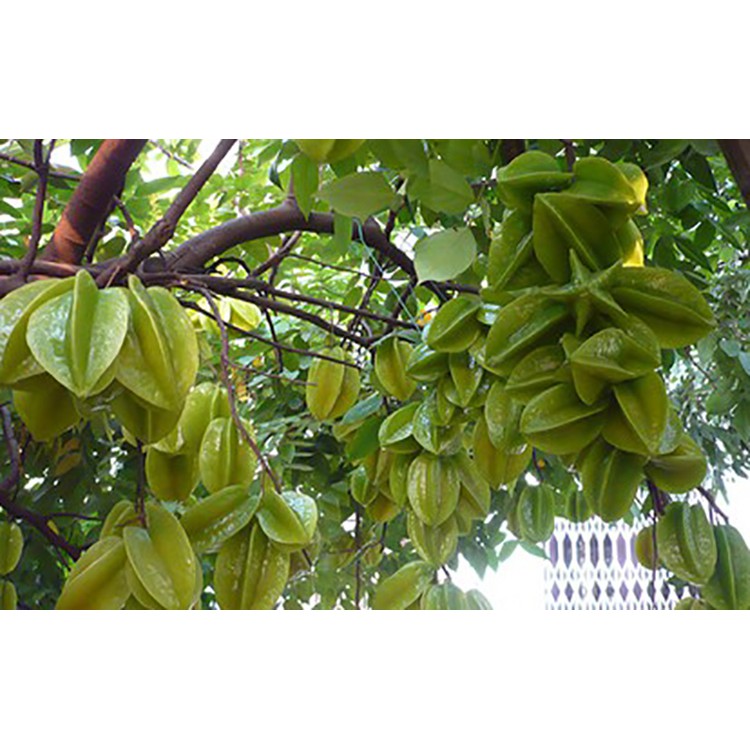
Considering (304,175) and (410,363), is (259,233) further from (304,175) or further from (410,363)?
(410,363)

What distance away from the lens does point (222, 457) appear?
1.02 metres

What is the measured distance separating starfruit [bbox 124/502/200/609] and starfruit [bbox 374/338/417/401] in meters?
0.49

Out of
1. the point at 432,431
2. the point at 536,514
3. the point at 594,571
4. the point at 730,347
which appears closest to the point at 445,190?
the point at 432,431

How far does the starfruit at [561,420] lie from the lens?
2.26 ft

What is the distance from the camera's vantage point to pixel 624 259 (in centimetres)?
71

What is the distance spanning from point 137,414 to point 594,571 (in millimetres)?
6062

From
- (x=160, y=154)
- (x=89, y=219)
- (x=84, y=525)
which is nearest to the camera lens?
(x=89, y=219)

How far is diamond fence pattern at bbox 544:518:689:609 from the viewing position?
20.5ft

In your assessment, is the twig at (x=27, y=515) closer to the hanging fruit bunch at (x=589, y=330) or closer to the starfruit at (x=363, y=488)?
the starfruit at (x=363, y=488)

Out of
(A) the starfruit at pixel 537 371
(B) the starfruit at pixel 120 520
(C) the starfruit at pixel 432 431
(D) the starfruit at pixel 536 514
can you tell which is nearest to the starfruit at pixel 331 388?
(D) the starfruit at pixel 536 514
